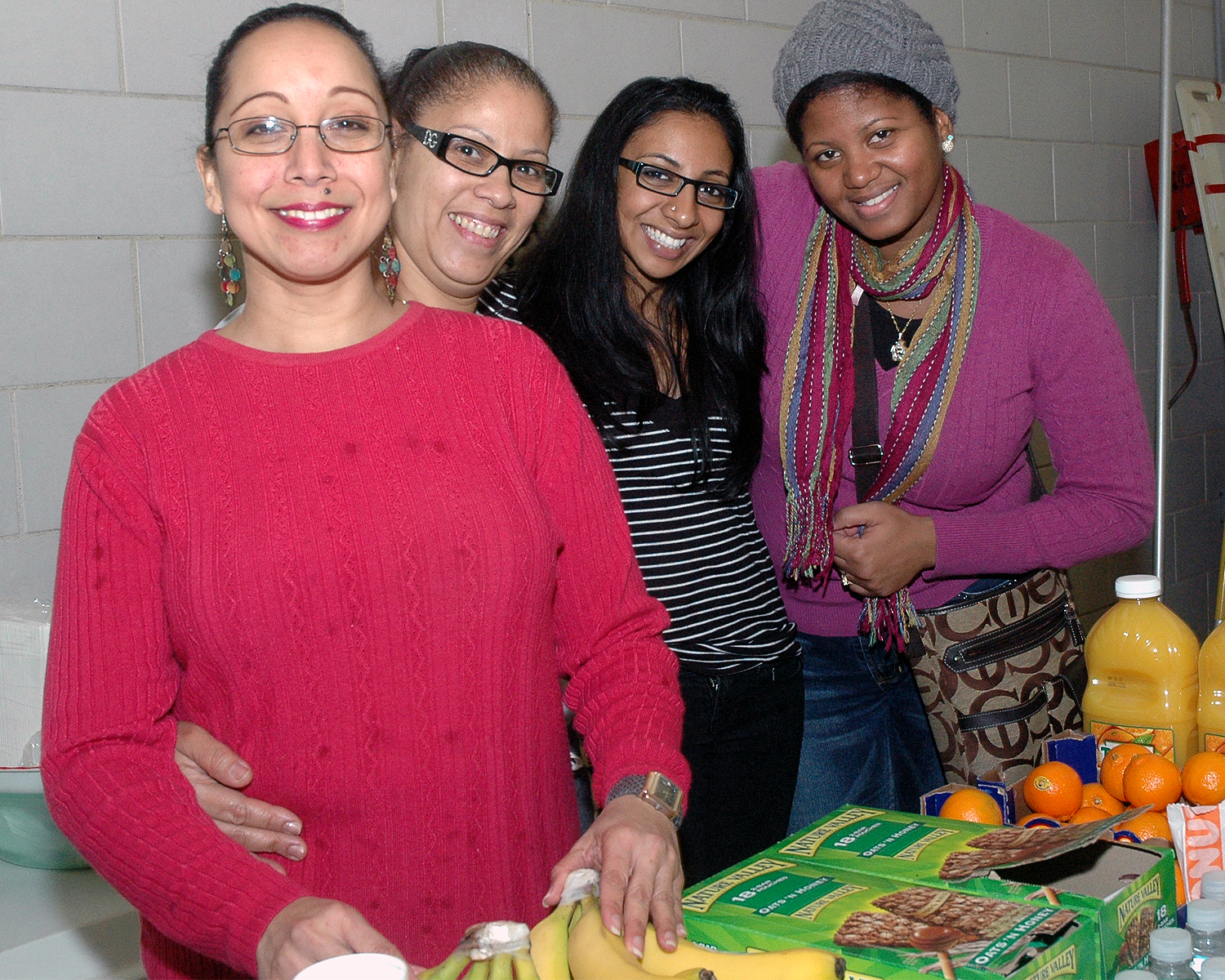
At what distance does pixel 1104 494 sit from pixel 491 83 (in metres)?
1.06

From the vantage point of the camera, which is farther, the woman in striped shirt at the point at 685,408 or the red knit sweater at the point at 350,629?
the woman in striped shirt at the point at 685,408

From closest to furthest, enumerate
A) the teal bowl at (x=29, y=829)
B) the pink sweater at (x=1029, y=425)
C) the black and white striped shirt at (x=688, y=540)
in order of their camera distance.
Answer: the teal bowl at (x=29, y=829) → the black and white striped shirt at (x=688, y=540) → the pink sweater at (x=1029, y=425)

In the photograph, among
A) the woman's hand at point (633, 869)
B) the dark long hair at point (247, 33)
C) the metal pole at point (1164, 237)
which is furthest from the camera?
the metal pole at point (1164, 237)

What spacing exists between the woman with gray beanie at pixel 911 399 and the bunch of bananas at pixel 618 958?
0.95 meters

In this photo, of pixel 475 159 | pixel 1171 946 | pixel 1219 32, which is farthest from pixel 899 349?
pixel 1219 32

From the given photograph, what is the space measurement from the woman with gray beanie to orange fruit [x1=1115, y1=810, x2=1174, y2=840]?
612mm

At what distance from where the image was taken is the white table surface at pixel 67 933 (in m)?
1.43

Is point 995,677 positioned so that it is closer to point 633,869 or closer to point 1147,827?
point 1147,827

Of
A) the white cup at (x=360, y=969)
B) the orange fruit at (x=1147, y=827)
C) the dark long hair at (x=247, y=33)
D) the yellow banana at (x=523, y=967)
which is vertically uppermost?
the dark long hair at (x=247, y=33)

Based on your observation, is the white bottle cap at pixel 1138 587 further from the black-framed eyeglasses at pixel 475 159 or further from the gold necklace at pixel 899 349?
the black-framed eyeglasses at pixel 475 159

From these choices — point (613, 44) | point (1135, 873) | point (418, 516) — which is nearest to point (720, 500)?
point (418, 516)

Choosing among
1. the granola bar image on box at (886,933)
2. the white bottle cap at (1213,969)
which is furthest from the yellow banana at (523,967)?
the white bottle cap at (1213,969)

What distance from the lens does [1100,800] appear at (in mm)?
1284

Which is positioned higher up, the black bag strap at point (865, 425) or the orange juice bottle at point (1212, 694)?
the black bag strap at point (865, 425)
